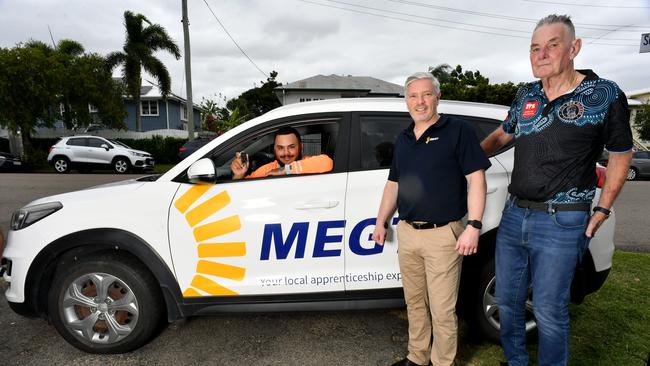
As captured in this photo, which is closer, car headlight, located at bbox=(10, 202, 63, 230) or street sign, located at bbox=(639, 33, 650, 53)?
car headlight, located at bbox=(10, 202, 63, 230)

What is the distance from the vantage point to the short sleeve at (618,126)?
5.62 feet

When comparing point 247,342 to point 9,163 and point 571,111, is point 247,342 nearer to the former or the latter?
point 571,111

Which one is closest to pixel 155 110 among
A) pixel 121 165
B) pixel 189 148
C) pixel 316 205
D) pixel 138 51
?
pixel 138 51

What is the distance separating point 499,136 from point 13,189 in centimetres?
1222

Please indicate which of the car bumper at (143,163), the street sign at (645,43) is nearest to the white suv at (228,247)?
the street sign at (645,43)

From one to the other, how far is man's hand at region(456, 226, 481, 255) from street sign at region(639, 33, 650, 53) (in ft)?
12.4

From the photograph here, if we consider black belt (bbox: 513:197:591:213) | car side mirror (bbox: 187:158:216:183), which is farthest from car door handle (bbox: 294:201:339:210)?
black belt (bbox: 513:197:591:213)

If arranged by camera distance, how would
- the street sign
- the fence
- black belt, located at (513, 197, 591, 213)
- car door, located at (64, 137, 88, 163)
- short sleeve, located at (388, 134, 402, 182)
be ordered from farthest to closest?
the fence → car door, located at (64, 137, 88, 163) → the street sign → short sleeve, located at (388, 134, 402, 182) → black belt, located at (513, 197, 591, 213)

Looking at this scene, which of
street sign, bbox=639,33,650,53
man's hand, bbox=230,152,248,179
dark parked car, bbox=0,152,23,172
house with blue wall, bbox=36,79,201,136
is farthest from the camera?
house with blue wall, bbox=36,79,201,136

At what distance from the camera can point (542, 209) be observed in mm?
1891

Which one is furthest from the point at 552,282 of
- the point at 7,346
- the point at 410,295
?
the point at 7,346

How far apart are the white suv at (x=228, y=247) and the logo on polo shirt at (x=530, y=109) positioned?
584mm

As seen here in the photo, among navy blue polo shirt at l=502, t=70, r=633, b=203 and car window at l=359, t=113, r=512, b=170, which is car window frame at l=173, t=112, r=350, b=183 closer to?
car window at l=359, t=113, r=512, b=170

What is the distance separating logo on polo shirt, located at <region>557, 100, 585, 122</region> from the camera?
178 centimetres
